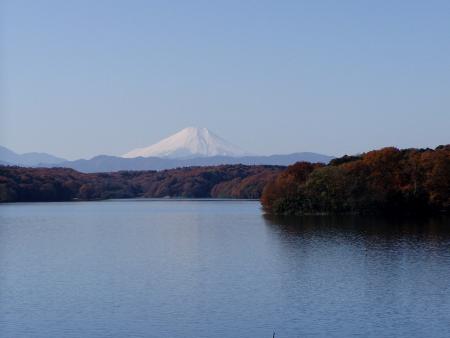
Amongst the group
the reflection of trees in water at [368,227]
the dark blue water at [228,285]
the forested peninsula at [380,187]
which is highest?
the forested peninsula at [380,187]

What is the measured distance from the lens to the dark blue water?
79.0 feet

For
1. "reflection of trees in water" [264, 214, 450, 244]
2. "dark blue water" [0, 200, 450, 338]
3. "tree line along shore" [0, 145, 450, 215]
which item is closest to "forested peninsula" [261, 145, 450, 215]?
"tree line along shore" [0, 145, 450, 215]

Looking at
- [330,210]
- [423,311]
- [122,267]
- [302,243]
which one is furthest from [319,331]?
[330,210]

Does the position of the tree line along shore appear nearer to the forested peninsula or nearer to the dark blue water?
the forested peninsula

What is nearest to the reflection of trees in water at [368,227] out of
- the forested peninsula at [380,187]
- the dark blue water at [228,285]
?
the dark blue water at [228,285]

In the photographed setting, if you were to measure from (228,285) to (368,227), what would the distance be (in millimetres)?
32953

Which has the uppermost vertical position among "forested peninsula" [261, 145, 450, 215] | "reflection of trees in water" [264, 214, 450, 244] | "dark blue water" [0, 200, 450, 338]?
"forested peninsula" [261, 145, 450, 215]

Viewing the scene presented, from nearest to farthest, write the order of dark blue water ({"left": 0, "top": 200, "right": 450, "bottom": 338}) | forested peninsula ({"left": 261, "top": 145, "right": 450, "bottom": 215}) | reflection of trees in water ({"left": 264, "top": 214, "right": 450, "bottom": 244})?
1. dark blue water ({"left": 0, "top": 200, "right": 450, "bottom": 338})
2. reflection of trees in water ({"left": 264, "top": 214, "right": 450, "bottom": 244})
3. forested peninsula ({"left": 261, "top": 145, "right": 450, "bottom": 215})

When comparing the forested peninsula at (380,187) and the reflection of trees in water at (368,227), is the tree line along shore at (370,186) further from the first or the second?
the reflection of trees in water at (368,227)

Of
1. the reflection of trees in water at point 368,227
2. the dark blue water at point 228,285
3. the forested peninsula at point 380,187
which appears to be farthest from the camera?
the forested peninsula at point 380,187

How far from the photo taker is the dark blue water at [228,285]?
24.1 meters

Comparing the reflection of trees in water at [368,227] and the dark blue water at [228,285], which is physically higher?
the reflection of trees in water at [368,227]

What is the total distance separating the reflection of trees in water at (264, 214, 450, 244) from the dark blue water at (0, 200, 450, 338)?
20.4 inches

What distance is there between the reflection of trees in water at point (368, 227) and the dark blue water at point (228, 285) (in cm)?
52
